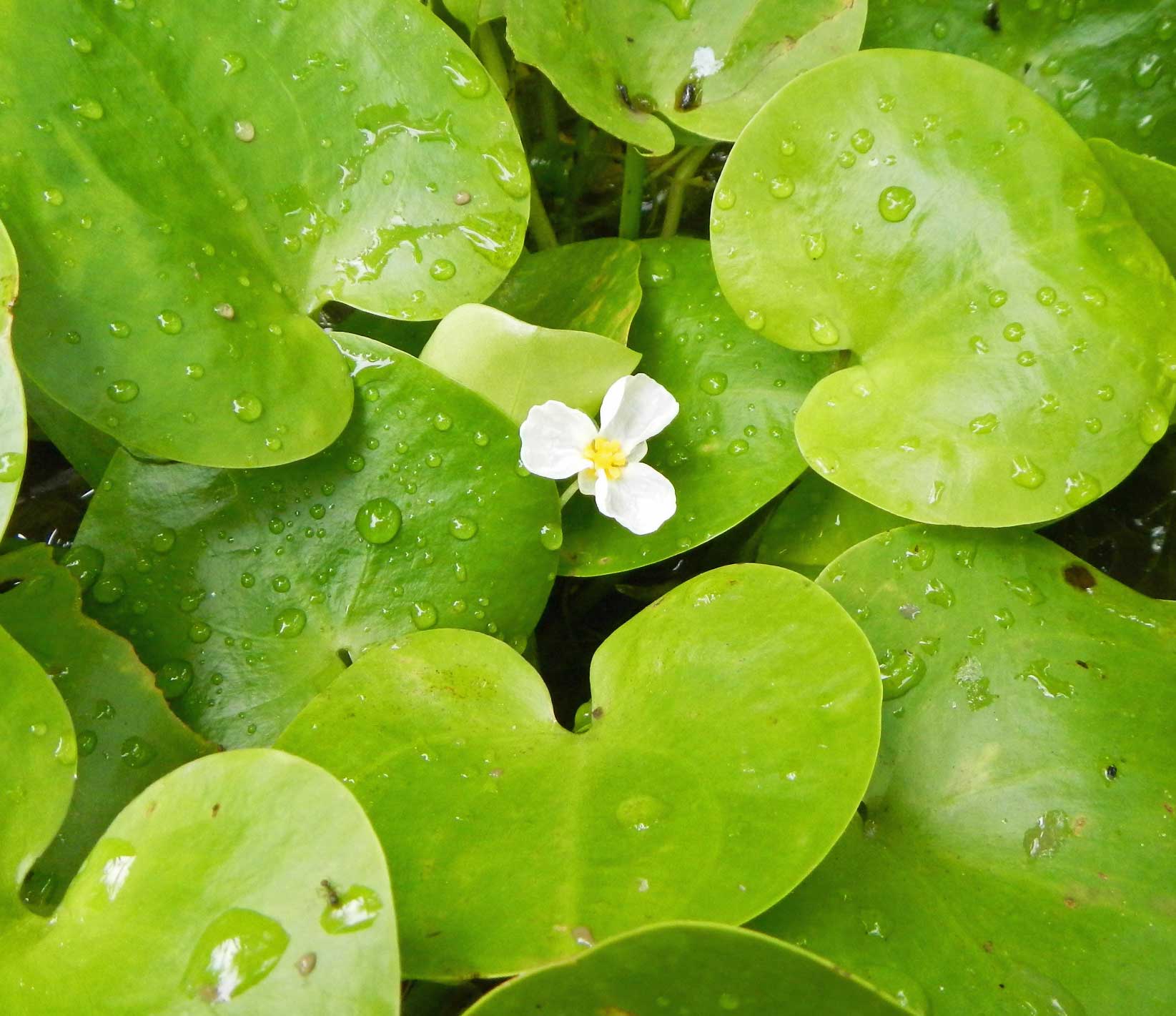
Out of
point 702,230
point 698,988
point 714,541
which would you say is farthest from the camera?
point 702,230

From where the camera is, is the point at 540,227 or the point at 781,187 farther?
the point at 540,227

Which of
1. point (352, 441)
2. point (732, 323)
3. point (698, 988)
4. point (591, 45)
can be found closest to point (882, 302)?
point (732, 323)

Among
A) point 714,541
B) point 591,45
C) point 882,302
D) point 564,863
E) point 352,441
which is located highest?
point 591,45

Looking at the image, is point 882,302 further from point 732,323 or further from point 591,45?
point 591,45

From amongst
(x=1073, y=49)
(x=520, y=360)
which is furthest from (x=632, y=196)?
(x=1073, y=49)

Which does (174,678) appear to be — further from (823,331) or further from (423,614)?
(823,331)
